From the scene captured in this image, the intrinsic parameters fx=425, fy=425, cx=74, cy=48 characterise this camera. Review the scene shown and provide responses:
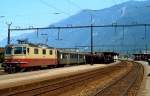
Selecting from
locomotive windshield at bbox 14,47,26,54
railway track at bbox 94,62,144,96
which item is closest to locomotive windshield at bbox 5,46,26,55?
locomotive windshield at bbox 14,47,26,54

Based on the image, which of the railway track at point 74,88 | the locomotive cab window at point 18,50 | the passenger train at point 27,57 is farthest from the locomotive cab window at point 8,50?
the railway track at point 74,88

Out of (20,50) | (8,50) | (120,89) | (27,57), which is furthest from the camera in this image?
(8,50)

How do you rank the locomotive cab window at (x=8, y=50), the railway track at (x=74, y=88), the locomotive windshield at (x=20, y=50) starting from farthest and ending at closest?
the locomotive cab window at (x=8, y=50) → the locomotive windshield at (x=20, y=50) → the railway track at (x=74, y=88)

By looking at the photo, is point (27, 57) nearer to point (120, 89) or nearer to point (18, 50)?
point (18, 50)

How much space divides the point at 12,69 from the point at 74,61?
37.5m

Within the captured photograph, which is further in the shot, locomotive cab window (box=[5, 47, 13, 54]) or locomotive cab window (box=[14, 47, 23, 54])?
locomotive cab window (box=[5, 47, 13, 54])

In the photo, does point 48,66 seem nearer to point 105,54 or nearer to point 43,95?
point 43,95

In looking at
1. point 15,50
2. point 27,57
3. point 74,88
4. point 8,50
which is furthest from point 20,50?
point 74,88

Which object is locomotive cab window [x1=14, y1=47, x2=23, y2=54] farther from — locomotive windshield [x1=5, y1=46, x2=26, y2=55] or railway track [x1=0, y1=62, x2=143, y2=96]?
railway track [x1=0, y1=62, x2=143, y2=96]

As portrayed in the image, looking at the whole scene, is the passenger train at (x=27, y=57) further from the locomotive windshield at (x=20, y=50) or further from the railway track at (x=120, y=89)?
the railway track at (x=120, y=89)

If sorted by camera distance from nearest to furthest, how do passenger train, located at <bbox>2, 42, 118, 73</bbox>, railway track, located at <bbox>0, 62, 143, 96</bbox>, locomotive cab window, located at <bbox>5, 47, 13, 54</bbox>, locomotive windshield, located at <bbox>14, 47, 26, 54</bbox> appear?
railway track, located at <bbox>0, 62, 143, 96</bbox>, passenger train, located at <bbox>2, 42, 118, 73</bbox>, locomotive windshield, located at <bbox>14, 47, 26, 54</bbox>, locomotive cab window, located at <bbox>5, 47, 13, 54</bbox>

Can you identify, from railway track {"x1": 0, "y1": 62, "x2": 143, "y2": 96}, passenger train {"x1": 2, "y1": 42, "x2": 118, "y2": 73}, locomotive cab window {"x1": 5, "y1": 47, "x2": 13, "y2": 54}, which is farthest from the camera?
locomotive cab window {"x1": 5, "y1": 47, "x2": 13, "y2": 54}

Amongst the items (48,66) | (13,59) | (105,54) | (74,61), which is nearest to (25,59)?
(13,59)

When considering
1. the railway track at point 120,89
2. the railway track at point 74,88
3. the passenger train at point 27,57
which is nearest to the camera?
the railway track at point 74,88
